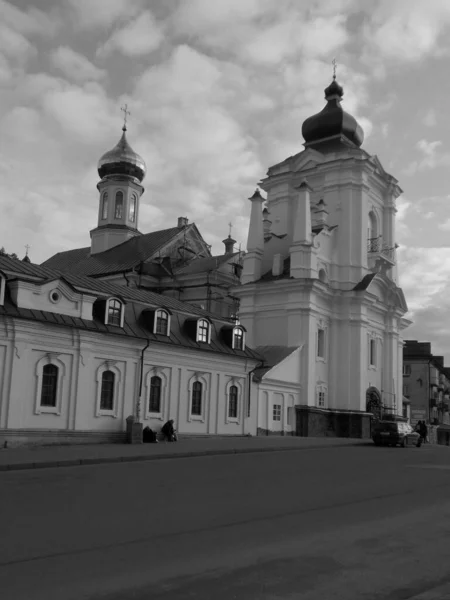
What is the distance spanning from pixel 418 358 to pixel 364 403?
123ft

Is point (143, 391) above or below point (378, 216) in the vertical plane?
below

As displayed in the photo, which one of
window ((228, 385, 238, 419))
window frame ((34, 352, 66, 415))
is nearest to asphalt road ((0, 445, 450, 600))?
window frame ((34, 352, 66, 415))

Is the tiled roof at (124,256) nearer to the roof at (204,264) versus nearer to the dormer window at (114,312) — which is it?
the roof at (204,264)

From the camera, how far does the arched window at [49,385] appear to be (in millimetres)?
24312

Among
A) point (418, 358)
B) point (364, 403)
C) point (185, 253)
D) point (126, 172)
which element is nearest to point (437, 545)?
point (364, 403)

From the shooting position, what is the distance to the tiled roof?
185 ft

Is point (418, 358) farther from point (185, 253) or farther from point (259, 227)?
point (259, 227)

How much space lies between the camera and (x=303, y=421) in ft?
135

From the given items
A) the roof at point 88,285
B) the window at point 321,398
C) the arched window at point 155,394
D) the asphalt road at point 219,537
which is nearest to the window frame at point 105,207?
the window at point 321,398

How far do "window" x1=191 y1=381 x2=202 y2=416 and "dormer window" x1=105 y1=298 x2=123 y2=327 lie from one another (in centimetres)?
513

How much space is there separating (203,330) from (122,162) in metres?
36.7

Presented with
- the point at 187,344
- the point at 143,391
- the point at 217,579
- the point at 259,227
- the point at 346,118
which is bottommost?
the point at 217,579

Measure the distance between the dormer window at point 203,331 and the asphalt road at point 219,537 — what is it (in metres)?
15.6

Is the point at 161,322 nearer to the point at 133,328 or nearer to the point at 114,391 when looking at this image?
the point at 133,328
